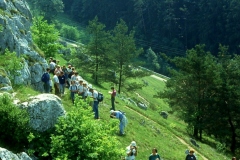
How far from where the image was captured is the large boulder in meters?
15.6

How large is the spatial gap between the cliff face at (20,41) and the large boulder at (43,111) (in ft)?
19.5

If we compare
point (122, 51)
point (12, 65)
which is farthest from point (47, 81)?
point (122, 51)

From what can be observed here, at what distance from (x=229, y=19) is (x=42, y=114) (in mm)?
124640

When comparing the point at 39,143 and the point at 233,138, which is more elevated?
the point at 39,143

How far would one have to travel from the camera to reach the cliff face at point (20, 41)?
2413 cm

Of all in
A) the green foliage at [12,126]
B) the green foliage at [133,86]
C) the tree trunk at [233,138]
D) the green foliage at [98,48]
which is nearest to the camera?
the green foliage at [12,126]

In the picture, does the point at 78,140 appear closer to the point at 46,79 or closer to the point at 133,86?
the point at 46,79

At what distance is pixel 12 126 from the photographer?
14820 mm

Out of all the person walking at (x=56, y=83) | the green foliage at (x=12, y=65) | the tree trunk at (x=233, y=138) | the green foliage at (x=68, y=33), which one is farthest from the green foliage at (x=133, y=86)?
the green foliage at (x=68, y=33)

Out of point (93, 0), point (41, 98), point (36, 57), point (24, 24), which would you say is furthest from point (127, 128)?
point (93, 0)

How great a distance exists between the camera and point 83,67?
5841cm

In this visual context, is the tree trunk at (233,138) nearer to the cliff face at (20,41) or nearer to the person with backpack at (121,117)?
the person with backpack at (121,117)

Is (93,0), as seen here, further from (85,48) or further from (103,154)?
(103,154)

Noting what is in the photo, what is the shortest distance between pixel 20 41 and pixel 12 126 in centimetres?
1346
